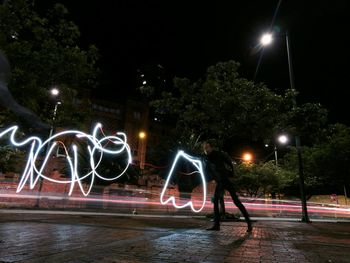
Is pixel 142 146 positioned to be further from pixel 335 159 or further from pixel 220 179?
pixel 220 179

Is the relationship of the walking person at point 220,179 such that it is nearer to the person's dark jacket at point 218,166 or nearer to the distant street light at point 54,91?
the person's dark jacket at point 218,166

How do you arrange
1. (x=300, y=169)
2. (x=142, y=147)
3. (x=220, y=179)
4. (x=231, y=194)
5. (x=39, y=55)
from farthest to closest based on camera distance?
(x=142, y=147) → (x=300, y=169) → (x=39, y=55) → (x=220, y=179) → (x=231, y=194)

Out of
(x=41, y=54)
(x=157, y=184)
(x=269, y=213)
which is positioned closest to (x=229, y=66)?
(x=41, y=54)

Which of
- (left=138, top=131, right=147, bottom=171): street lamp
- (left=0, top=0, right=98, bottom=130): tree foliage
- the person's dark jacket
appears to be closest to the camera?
the person's dark jacket

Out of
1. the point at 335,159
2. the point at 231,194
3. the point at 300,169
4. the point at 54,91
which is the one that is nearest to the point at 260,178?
the point at 335,159

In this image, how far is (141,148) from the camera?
6306cm

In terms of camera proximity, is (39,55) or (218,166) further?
(39,55)

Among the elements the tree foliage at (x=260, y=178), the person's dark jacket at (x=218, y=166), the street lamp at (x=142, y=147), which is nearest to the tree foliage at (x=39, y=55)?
the person's dark jacket at (x=218, y=166)

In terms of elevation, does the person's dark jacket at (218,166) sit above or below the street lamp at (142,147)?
below

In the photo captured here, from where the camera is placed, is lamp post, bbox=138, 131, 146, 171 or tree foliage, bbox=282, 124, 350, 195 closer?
tree foliage, bbox=282, 124, 350, 195

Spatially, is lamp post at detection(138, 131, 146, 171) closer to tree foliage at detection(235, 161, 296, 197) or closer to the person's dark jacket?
tree foliage at detection(235, 161, 296, 197)

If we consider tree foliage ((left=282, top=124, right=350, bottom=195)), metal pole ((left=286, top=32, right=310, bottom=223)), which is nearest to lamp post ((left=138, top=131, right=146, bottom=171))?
tree foliage ((left=282, top=124, right=350, bottom=195))

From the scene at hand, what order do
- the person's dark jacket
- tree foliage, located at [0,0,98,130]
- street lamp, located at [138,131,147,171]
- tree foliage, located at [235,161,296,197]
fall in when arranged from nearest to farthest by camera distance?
the person's dark jacket, tree foliage, located at [0,0,98,130], tree foliage, located at [235,161,296,197], street lamp, located at [138,131,147,171]

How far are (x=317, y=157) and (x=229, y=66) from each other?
72.2 ft
